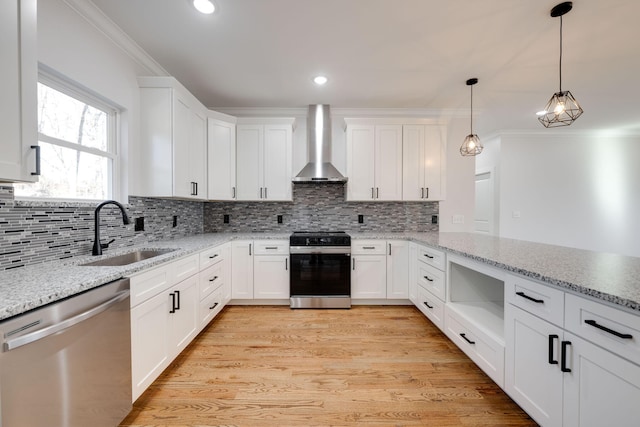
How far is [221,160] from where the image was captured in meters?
3.10

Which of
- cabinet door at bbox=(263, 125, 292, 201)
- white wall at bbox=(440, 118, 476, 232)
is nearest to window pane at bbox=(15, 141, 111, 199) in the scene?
cabinet door at bbox=(263, 125, 292, 201)

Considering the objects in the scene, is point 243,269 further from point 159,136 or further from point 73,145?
point 73,145

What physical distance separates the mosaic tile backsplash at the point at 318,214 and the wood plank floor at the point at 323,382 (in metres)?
1.43

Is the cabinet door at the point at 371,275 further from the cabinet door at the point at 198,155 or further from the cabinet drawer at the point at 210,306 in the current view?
the cabinet door at the point at 198,155

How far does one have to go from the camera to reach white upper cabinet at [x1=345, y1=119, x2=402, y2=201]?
3.27 meters

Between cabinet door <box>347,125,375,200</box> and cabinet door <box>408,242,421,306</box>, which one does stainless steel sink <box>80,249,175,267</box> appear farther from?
cabinet door <box>408,242,421,306</box>

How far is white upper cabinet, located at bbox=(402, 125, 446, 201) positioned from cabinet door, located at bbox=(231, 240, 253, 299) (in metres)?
2.16

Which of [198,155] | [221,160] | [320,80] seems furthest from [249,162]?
[320,80]

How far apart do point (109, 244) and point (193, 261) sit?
0.61m

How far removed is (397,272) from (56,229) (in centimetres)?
310

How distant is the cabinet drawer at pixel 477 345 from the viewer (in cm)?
150

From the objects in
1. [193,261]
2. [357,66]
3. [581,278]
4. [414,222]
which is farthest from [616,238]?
[193,261]

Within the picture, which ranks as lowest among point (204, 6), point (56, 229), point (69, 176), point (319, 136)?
point (56, 229)

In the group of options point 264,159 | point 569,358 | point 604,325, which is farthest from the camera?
point 264,159
